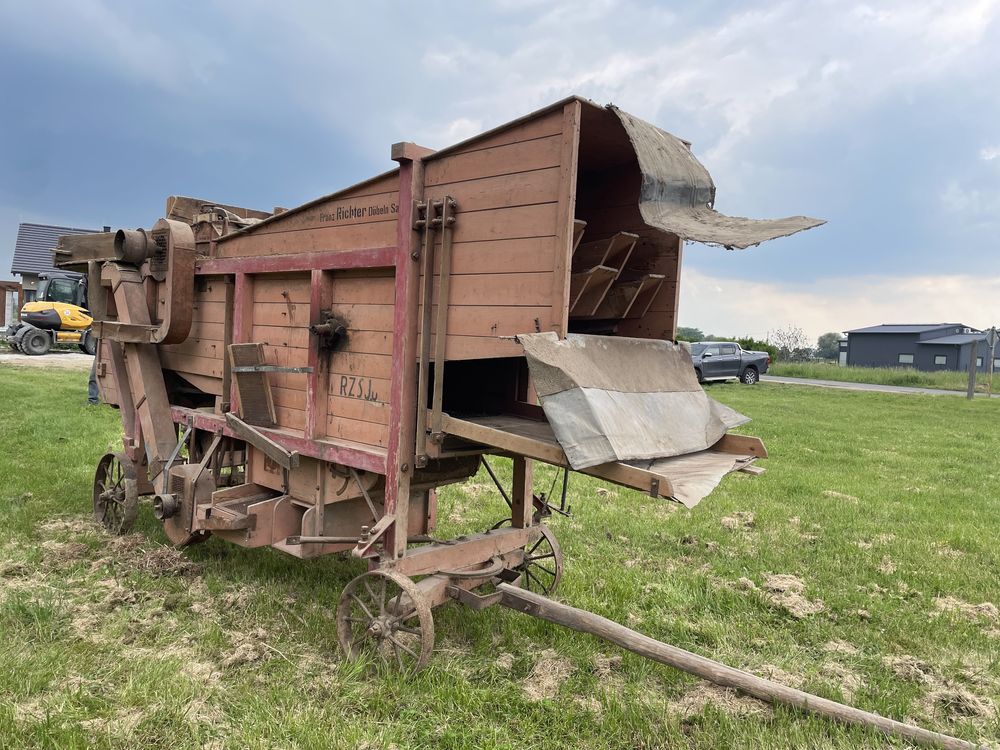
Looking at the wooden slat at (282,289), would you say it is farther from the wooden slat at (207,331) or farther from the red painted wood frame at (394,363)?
the wooden slat at (207,331)

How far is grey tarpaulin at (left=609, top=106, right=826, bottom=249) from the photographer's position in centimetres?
312

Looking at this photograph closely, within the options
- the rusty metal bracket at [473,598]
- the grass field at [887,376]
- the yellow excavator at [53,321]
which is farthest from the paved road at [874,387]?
the yellow excavator at [53,321]

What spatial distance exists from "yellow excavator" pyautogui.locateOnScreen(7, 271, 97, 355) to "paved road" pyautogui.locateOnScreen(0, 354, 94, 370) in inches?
15.7

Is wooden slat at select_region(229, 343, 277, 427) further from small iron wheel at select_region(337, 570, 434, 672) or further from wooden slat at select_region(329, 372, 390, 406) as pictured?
small iron wheel at select_region(337, 570, 434, 672)

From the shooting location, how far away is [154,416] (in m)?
5.35

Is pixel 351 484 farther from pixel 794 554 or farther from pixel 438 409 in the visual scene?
pixel 794 554

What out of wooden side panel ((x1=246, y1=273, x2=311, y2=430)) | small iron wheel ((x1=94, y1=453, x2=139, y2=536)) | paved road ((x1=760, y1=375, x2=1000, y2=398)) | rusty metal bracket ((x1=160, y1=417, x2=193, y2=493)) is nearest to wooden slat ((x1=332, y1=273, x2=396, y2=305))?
wooden side panel ((x1=246, y1=273, x2=311, y2=430))

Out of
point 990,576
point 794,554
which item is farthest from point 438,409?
point 990,576

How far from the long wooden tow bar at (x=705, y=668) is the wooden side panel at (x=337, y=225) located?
202 centimetres

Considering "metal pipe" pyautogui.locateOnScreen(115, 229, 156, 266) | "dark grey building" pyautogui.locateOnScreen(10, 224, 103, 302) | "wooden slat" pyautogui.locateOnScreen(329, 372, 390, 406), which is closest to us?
"wooden slat" pyautogui.locateOnScreen(329, 372, 390, 406)

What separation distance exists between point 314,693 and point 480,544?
120cm

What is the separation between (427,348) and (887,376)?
106ft

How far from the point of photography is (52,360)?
22.8 m

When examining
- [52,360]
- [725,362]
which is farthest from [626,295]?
[52,360]
